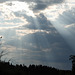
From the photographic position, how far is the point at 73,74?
2702 centimetres

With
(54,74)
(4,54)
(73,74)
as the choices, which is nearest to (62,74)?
(73,74)

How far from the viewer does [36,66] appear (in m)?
35.5

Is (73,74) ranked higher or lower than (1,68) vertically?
lower

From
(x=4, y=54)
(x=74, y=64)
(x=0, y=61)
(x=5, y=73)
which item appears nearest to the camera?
(x=5, y=73)

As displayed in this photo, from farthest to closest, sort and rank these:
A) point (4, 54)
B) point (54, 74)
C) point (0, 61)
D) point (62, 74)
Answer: point (54, 74)
point (62, 74)
point (0, 61)
point (4, 54)

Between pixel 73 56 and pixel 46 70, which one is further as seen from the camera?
pixel 73 56

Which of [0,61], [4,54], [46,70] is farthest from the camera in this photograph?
[46,70]

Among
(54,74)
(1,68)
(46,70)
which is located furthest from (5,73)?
(46,70)

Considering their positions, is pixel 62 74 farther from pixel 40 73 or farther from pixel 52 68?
pixel 52 68

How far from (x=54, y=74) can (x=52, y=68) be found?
383cm

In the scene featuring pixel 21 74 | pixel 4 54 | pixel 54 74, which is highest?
pixel 4 54

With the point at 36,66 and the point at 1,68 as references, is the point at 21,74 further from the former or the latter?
the point at 36,66

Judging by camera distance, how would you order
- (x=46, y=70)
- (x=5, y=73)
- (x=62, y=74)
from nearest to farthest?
1. (x=5, y=73)
2. (x=62, y=74)
3. (x=46, y=70)

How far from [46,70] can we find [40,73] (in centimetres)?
235
